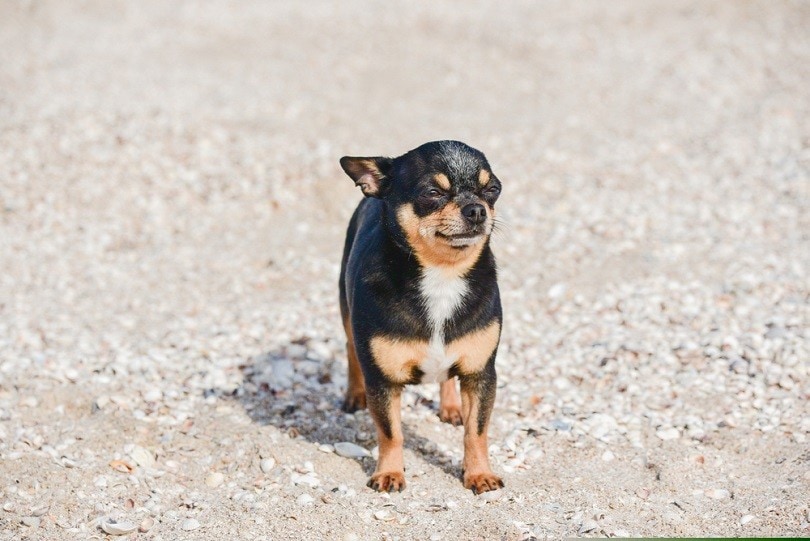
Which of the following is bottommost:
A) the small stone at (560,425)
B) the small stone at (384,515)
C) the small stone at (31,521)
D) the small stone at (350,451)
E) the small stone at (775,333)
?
the small stone at (31,521)

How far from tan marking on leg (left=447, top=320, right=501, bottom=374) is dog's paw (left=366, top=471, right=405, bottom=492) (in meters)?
0.77

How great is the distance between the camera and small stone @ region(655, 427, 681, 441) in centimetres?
628

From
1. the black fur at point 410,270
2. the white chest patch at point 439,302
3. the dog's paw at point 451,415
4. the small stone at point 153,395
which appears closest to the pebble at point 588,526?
the black fur at point 410,270

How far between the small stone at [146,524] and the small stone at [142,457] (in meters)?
0.65

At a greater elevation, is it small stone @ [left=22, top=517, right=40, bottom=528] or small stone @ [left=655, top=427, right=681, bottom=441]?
small stone @ [left=655, top=427, right=681, bottom=441]

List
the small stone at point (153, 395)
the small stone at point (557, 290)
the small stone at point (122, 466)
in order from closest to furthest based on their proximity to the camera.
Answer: the small stone at point (122, 466) < the small stone at point (153, 395) < the small stone at point (557, 290)

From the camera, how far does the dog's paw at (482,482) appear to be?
18.2ft

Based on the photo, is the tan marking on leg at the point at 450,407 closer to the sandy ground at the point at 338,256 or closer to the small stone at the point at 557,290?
the sandy ground at the point at 338,256

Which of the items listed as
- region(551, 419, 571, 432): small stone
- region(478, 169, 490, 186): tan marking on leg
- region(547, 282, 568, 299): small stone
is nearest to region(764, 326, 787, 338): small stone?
region(547, 282, 568, 299): small stone

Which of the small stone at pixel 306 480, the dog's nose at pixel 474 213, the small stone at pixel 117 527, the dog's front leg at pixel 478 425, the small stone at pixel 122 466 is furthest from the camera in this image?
the small stone at pixel 122 466

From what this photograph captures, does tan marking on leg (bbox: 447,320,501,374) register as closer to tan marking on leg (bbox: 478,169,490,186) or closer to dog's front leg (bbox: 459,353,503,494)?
dog's front leg (bbox: 459,353,503,494)

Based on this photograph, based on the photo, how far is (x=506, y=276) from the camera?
29.6ft

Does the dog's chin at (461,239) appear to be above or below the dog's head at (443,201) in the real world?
below

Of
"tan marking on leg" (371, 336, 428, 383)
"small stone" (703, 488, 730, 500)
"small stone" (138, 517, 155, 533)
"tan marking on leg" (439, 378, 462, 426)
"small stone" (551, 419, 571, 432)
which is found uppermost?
"tan marking on leg" (371, 336, 428, 383)
